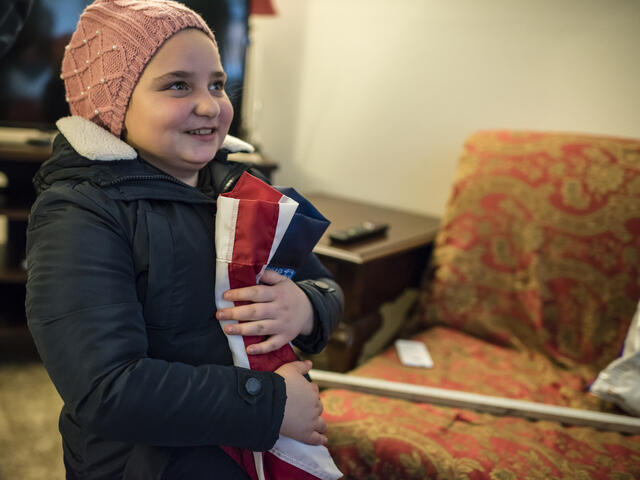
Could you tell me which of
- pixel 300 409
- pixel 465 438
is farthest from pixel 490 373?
pixel 300 409

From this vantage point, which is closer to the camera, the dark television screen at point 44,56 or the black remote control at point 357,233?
the black remote control at point 357,233

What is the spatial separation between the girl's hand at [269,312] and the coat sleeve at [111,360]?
0.24 feet

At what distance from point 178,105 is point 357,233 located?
74 cm

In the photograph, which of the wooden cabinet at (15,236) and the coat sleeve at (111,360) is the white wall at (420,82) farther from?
the coat sleeve at (111,360)

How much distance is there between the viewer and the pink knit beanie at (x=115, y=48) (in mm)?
708

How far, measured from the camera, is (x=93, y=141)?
705mm

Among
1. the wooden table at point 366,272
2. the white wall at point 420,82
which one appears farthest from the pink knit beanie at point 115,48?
the white wall at point 420,82

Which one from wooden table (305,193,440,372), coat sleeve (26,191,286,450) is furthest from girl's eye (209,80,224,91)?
wooden table (305,193,440,372)

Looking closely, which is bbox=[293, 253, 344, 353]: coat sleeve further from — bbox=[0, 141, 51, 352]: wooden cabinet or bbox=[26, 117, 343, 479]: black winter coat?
bbox=[0, 141, 51, 352]: wooden cabinet

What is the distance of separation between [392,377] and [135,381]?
0.67 metres

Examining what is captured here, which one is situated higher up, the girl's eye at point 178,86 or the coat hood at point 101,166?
the girl's eye at point 178,86

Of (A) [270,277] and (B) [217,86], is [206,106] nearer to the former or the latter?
(B) [217,86]

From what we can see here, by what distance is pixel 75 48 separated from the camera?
76cm

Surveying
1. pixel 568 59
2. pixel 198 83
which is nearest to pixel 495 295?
pixel 568 59
